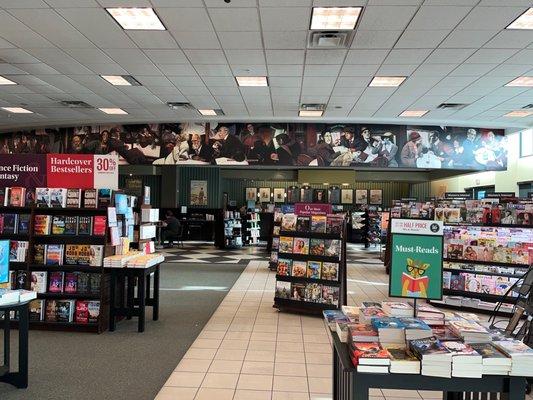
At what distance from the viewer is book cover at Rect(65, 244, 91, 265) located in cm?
554

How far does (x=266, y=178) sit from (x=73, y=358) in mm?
14196

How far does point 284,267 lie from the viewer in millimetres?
6711

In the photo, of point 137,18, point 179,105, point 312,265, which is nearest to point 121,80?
point 179,105

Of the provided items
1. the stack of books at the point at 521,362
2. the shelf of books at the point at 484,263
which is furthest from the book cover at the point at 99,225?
the shelf of books at the point at 484,263

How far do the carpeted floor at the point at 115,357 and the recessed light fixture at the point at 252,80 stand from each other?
397 centimetres

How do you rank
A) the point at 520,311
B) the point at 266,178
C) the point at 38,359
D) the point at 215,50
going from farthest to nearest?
the point at 266,178
the point at 215,50
the point at 38,359
the point at 520,311

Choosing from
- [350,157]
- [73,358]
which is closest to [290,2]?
[73,358]

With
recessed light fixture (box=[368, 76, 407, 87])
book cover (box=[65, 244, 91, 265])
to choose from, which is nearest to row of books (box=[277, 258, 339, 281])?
book cover (box=[65, 244, 91, 265])

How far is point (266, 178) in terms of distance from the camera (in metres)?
18.3

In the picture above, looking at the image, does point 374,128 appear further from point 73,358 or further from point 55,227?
point 73,358

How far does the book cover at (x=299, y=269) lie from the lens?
21.6ft

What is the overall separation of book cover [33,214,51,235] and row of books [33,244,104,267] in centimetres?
19

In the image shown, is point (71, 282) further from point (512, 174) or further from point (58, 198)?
point (512, 174)

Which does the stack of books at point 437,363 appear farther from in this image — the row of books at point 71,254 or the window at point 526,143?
the window at point 526,143
